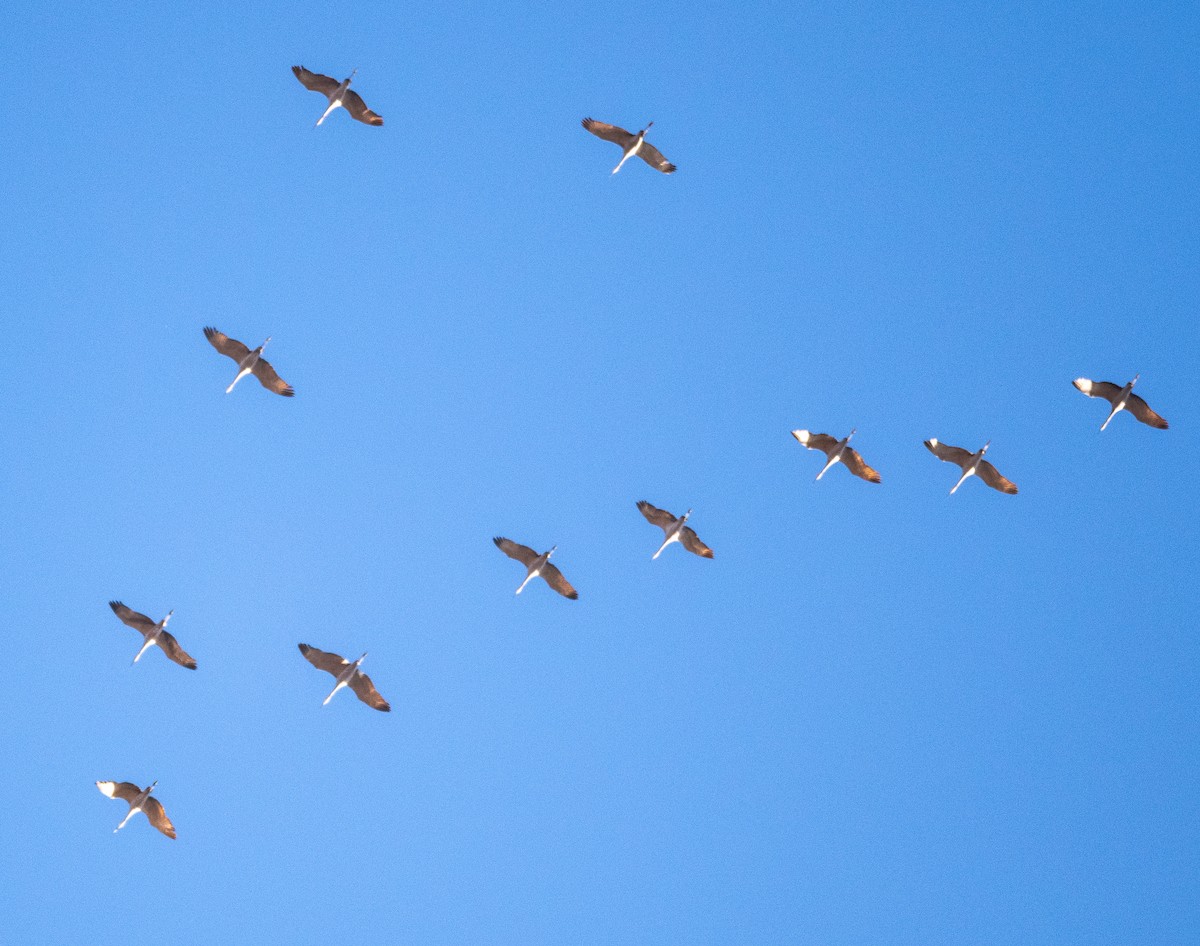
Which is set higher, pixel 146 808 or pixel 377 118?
pixel 377 118

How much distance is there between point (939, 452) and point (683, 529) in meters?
7.26

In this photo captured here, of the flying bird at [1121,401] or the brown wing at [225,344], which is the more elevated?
the flying bird at [1121,401]

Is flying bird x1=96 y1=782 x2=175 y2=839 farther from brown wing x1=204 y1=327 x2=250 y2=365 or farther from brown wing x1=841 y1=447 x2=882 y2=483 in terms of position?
brown wing x1=841 y1=447 x2=882 y2=483

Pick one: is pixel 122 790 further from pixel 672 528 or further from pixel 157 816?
→ pixel 672 528

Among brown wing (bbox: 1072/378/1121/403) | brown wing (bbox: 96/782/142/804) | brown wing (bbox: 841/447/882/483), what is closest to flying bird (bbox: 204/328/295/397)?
brown wing (bbox: 96/782/142/804)

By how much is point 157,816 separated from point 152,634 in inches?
196

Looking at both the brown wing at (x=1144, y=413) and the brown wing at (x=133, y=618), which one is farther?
the brown wing at (x=133, y=618)

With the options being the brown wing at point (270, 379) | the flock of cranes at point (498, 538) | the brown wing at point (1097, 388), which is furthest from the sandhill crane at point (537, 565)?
the brown wing at point (1097, 388)

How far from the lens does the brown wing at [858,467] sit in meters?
68.4

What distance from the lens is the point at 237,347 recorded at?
67688 mm

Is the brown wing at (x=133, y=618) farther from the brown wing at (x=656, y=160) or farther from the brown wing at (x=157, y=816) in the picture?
the brown wing at (x=656, y=160)

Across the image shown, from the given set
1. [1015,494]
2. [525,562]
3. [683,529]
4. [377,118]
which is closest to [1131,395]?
[1015,494]

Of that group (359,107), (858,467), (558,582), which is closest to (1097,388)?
(858,467)

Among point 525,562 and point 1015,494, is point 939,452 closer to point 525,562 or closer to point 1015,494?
point 1015,494
